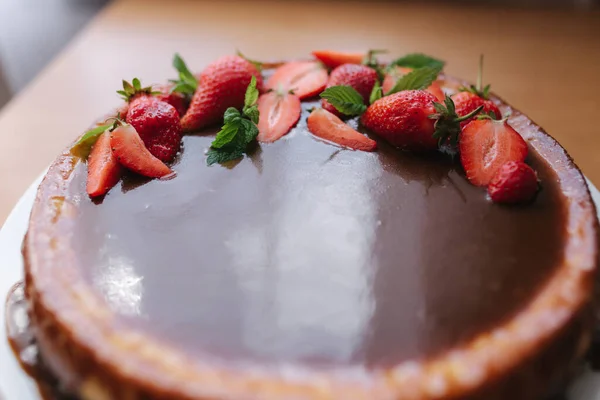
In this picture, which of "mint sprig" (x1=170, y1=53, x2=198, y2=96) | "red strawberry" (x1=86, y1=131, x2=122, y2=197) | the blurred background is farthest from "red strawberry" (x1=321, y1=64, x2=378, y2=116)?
the blurred background

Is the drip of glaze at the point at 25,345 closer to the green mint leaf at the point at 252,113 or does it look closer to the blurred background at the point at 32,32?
the green mint leaf at the point at 252,113

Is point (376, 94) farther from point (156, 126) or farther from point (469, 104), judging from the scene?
point (156, 126)

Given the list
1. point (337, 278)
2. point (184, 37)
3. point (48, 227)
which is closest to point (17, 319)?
point (48, 227)

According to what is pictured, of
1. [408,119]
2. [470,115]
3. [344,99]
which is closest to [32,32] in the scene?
[344,99]

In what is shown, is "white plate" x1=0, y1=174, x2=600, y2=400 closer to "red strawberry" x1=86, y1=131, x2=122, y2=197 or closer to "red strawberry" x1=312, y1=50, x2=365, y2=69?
"red strawberry" x1=86, y1=131, x2=122, y2=197

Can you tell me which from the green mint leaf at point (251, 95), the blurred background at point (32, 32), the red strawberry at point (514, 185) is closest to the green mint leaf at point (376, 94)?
the green mint leaf at point (251, 95)

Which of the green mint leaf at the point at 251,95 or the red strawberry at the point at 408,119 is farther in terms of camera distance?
the green mint leaf at the point at 251,95

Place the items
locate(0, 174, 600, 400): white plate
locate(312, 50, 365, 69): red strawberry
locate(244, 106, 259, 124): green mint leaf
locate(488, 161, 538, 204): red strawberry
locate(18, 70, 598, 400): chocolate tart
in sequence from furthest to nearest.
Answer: locate(312, 50, 365, 69): red strawberry < locate(244, 106, 259, 124): green mint leaf < locate(488, 161, 538, 204): red strawberry < locate(0, 174, 600, 400): white plate < locate(18, 70, 598, 400): chocolate tart

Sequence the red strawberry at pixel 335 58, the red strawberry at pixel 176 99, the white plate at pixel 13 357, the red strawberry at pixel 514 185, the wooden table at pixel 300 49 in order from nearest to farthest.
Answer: the white plate at pixel 13 357 < the red strawberry at pixel 514 185 < the red strawberry at pixel 176 99 < the red strawberry at pixel 335 58 < the wooden table at pixel 300 49
